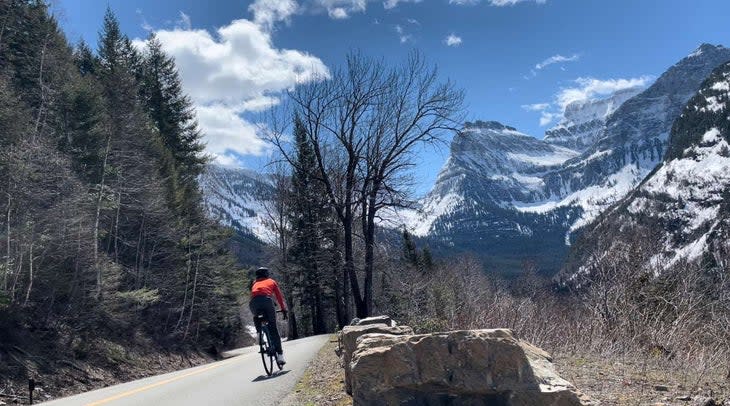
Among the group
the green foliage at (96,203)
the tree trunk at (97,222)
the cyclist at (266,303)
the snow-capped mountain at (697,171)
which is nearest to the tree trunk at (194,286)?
the green foliage at (96,203)

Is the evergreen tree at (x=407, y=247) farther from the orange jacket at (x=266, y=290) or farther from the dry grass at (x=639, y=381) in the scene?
the dry grass at (x=639, y=381)

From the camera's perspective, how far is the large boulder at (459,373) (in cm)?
475

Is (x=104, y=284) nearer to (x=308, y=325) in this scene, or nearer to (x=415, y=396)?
(x=415, y=396)

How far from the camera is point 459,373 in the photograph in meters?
4.90

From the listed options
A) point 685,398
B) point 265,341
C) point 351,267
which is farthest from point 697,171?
point 685,398

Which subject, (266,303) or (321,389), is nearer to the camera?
(321,389)

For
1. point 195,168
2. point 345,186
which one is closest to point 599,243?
point 345,186

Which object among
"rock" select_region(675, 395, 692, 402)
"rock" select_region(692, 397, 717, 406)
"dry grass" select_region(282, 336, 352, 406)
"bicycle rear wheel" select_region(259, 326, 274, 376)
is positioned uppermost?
"bicycle rear wheel" select_region(259, 326, 274, 376)

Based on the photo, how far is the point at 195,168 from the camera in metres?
40.6

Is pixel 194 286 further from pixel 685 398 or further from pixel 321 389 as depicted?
pixel 685 398

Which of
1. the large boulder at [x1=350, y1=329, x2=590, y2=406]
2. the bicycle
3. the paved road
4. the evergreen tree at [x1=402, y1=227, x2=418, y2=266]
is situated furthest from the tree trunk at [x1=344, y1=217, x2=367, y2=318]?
the large boulder at [x1=350, y1=329, x2=590, y2=406]

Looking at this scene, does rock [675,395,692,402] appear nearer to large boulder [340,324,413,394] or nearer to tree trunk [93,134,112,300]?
large boulder [340,324,413,394]

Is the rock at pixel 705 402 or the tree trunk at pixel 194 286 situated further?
the tree trunk at pixel 194 286

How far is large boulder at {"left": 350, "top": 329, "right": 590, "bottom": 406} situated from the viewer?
475cm
